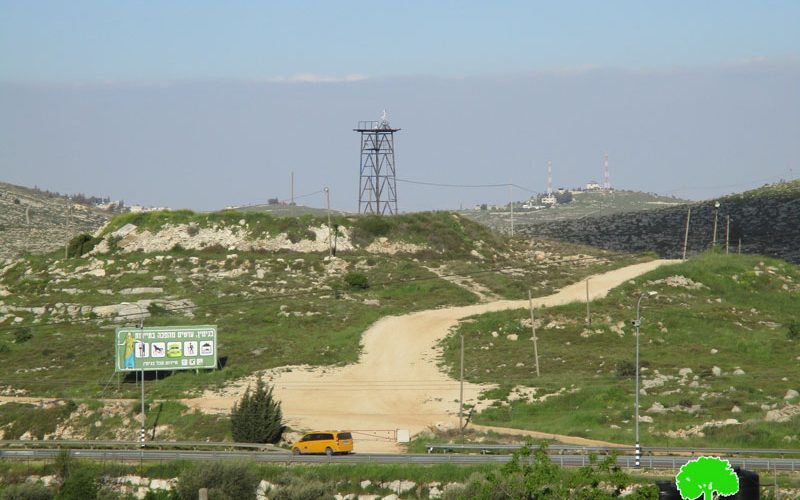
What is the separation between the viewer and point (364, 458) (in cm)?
5062

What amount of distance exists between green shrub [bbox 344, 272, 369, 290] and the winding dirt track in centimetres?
777

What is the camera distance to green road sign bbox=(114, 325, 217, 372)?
69.6 meters

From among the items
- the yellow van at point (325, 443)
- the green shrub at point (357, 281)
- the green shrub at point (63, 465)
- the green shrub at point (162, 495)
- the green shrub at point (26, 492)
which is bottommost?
the green shrub at point (162, 495)

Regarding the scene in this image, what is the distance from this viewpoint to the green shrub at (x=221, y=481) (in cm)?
4541

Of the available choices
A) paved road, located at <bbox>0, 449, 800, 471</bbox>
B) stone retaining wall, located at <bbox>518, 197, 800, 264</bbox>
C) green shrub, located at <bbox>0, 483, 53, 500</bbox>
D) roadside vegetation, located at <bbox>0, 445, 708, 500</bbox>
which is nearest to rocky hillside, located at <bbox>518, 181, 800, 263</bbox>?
stone retaining wall, located at <bbox>518, 197, 800, 264</bbox>

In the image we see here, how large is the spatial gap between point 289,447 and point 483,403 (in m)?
12.2

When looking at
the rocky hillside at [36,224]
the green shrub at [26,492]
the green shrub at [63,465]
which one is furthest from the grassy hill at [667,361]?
the rocky hillside at [36,224]

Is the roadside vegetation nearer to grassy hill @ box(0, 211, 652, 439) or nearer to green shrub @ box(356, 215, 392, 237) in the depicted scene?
grassy hill @ box(0, 211, 652, 439)

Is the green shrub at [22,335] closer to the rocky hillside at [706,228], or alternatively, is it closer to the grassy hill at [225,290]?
the grassy hill at [225,290]

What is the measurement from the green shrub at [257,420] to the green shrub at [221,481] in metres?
10.1

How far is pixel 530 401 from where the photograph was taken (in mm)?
63719

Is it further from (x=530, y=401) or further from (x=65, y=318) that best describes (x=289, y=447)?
(x=65, y=318)

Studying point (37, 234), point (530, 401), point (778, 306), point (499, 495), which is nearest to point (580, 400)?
point (530, 401)

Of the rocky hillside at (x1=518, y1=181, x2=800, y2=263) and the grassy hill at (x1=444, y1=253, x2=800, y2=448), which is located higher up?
the rocky hillside at (x1=518, y1=181, x2=800, y2=263)
